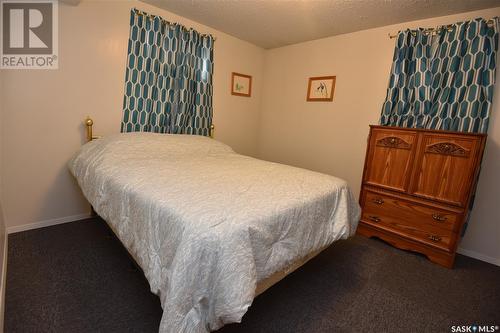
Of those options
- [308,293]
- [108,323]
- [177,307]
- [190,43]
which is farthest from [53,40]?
[308,293]

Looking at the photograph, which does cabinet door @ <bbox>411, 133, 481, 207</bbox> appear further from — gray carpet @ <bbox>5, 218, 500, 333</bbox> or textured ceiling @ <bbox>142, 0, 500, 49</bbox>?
textured ceiling @ <bbox>142, 0, 500, 49</bbox>

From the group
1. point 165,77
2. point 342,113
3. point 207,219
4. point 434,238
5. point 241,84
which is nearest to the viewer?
point 207,219

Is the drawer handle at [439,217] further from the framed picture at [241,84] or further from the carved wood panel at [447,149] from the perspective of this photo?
the framed picture at [241,84]

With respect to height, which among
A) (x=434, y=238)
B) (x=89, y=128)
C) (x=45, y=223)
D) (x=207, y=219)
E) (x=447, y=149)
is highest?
(x=447, y=149)

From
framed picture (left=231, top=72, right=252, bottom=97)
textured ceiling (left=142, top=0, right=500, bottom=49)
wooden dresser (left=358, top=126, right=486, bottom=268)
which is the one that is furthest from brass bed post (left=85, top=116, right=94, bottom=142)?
wooden dresser (left=358, top=126, right=486, bottom=268)

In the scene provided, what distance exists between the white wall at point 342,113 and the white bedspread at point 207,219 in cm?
145

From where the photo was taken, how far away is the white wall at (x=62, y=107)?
2.30 metres

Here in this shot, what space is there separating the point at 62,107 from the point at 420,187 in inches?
138

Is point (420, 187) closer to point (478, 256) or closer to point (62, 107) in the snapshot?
point (478, 256)

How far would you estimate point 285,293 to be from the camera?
1834mm

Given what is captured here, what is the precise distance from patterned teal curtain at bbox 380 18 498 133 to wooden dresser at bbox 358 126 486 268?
392mm

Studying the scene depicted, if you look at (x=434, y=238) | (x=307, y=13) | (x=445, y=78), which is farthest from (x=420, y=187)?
(x=307, y=13)

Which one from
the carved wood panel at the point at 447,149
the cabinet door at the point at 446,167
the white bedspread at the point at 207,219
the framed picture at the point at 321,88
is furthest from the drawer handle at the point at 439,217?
the framed picture at the point at 321,88

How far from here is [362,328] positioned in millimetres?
1557
